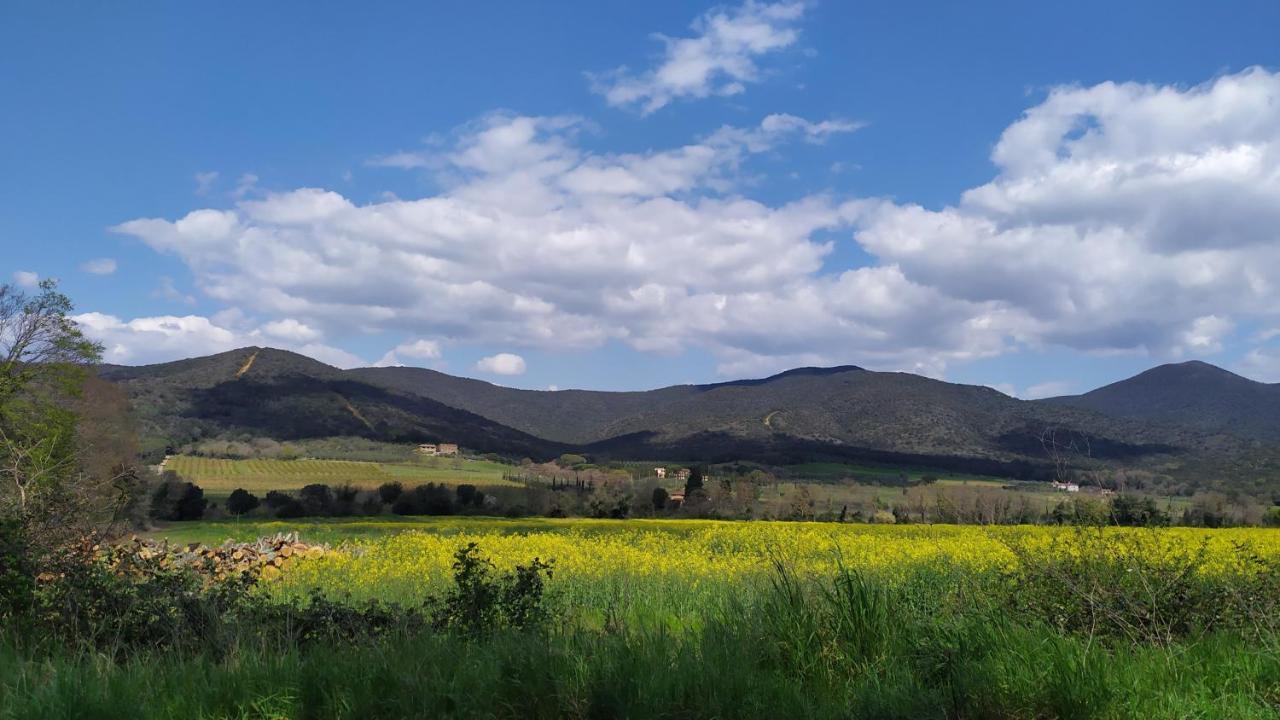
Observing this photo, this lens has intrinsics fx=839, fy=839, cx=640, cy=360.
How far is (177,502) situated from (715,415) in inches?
3312

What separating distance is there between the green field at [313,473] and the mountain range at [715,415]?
892cm

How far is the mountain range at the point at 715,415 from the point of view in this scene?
91500 millimetres

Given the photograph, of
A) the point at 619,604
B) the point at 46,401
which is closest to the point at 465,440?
the point at 46,401

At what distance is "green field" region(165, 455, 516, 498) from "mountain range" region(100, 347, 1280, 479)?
8.92 metres

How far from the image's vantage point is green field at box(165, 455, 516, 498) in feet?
223

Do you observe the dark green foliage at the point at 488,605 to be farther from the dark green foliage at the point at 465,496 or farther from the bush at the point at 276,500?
the bush at the point at 276,500

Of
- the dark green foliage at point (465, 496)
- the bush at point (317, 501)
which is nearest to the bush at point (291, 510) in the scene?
the bush at point (317, 501)

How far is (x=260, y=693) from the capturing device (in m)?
5.62

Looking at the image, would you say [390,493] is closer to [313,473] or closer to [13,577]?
[313,473]

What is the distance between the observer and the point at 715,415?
400 feet

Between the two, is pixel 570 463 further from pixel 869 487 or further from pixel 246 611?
pixel 246 611

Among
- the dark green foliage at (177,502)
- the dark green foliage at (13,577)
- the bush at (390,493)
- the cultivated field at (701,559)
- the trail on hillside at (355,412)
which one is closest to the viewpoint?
the dark green foliage at (13,577)

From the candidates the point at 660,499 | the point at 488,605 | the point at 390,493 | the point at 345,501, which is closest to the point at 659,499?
the point at 660,499

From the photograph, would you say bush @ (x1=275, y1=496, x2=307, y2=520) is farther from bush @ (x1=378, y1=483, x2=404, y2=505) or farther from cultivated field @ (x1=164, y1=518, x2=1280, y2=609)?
cultivated field @ (x1=164, y1=518, x2=1280, y2=609)
